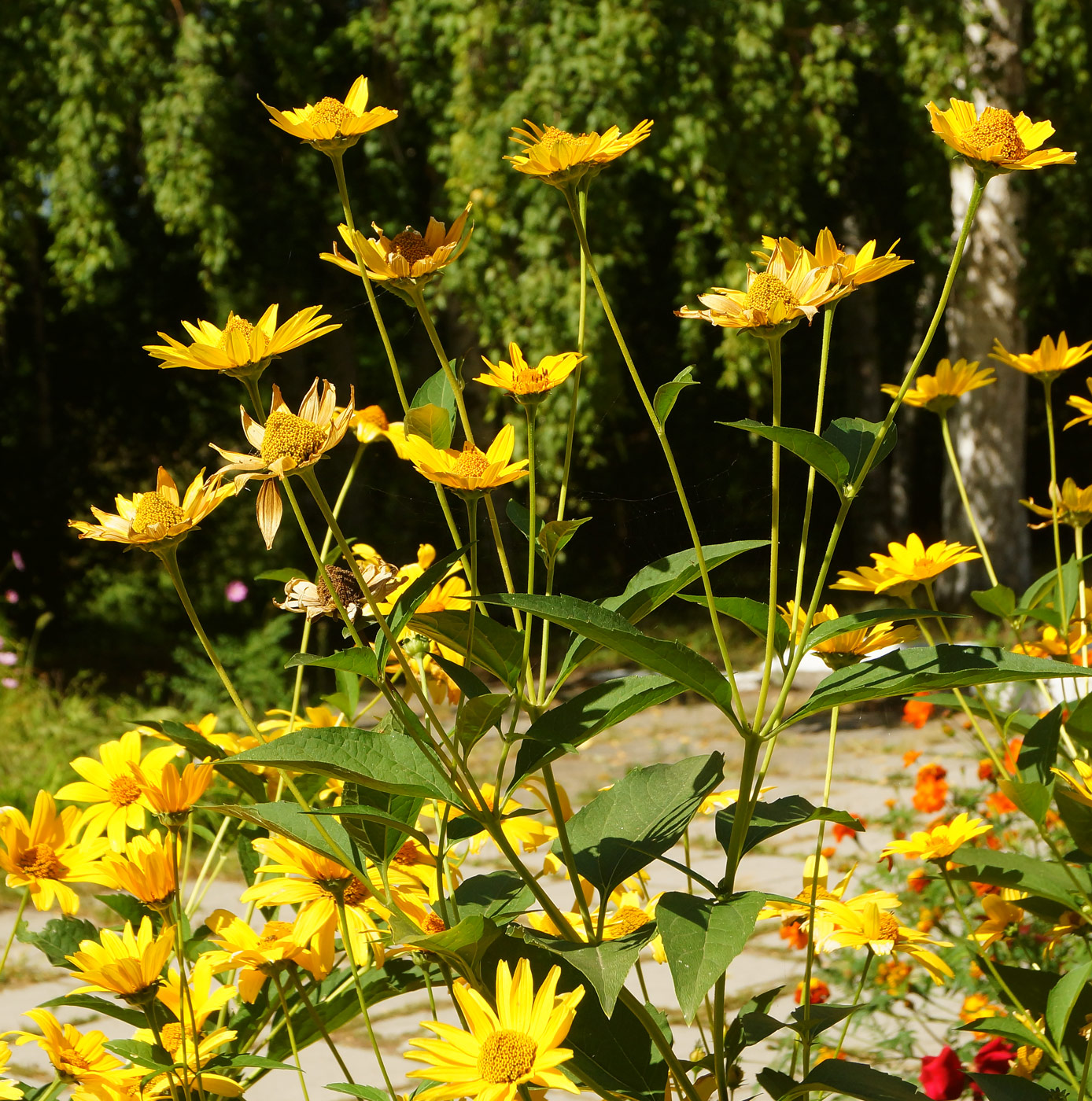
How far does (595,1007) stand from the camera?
0.66 m

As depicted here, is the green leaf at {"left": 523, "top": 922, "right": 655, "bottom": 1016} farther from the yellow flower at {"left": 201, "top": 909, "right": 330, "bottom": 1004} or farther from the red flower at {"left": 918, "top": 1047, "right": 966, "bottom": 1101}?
the red flower at {"left": 918, "top": 1047, "right": 966, "bottom": 1101}

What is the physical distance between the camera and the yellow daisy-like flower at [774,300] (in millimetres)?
618

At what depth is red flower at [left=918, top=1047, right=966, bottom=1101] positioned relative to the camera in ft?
3.26

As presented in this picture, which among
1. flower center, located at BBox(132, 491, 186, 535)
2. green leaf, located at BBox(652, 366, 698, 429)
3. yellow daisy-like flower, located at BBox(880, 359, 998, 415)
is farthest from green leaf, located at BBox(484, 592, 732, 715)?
yellow daisy-like flower, located at BBox(880, 359, 998, 415)

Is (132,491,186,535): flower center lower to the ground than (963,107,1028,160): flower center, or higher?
lower

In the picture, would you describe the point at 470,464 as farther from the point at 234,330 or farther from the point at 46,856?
the point at 46,856

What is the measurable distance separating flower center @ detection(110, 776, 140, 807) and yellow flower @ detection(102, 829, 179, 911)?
62 mm

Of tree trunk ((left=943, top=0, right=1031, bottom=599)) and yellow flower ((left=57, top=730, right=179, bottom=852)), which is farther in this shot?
tree trunk ((left=943, top=0, right=1031, bottom=599))

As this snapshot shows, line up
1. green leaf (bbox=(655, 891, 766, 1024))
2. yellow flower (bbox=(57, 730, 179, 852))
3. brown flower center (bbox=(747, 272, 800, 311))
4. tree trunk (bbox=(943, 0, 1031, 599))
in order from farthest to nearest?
tree trunk (bbox=(943, 0, 1031, 599)), yellow flower (bbox=(57, 730, 179, 852)), brown flower center (bbox=(747, 272, 800, 311)), green leaf (bbox=(655, 891, 766, 1024))

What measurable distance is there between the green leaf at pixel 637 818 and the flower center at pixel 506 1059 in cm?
10

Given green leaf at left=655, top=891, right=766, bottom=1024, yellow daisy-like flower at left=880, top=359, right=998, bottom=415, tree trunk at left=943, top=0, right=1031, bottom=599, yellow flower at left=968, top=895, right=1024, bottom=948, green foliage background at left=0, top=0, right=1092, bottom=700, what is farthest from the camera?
tree trunk at left=943, top=0, right=1031, bottom=599

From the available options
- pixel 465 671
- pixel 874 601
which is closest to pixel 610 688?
pixel 465 671

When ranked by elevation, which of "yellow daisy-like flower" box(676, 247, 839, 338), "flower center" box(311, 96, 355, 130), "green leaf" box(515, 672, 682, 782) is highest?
"flower center" box(311, 96, 355, 130)

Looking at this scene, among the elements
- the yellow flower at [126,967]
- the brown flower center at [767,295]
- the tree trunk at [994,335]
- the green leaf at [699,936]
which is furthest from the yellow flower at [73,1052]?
the tree trunk at [994,335]
